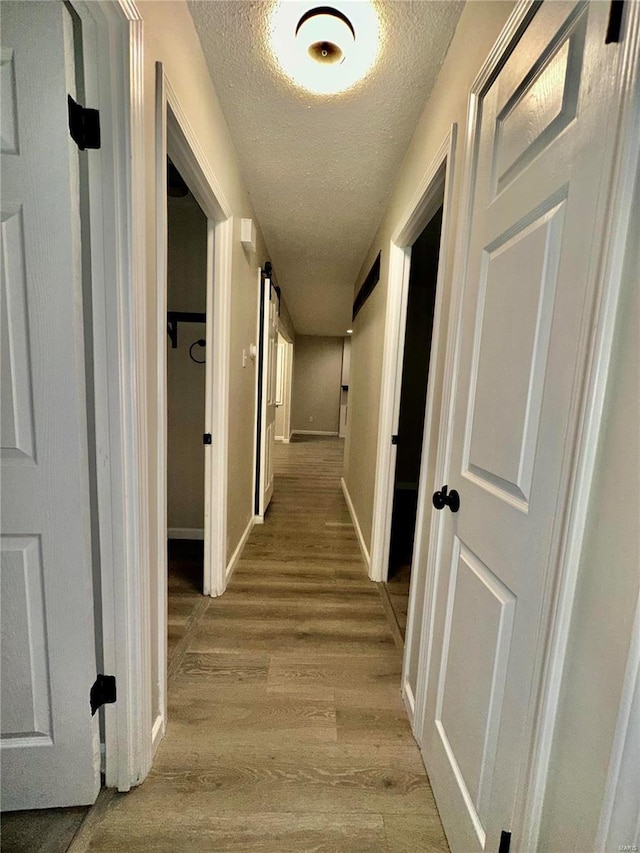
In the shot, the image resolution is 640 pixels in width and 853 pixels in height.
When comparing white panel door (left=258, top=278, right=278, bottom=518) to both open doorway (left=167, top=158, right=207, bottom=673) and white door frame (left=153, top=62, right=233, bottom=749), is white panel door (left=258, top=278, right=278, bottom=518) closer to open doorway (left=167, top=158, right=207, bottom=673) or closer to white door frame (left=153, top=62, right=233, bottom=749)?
open doorway (left=167, top=158, right=207, bottom=673)

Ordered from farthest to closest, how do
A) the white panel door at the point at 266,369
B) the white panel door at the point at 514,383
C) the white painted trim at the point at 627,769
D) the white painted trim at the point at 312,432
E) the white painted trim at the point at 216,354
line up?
the white painted trim at the point at 312,432 < the white panel door at the point at 266,369 < the white painted trim at the point at 216,354 < the white panel door at the point at 514,383 < the white painted trim at the point at 627,769

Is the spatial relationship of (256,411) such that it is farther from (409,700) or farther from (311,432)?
(311,432)

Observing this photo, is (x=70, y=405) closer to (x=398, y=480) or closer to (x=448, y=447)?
(x=448, y=447)

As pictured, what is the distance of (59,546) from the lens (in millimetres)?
943

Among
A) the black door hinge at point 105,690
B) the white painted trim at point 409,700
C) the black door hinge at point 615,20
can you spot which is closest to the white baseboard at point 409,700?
the white painted trim at point 409,700

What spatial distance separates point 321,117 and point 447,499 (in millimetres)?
1813

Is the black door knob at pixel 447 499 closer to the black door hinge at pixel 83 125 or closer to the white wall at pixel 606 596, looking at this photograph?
the white wall at pixel 606 596

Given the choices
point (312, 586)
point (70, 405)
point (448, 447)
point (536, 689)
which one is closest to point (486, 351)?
point (448, 447)

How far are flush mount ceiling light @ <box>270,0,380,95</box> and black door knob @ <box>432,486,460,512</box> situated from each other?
1.59 m

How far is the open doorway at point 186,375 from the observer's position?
246 cm

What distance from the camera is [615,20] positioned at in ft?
1.78

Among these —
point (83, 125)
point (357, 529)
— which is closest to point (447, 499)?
point (83, 125)

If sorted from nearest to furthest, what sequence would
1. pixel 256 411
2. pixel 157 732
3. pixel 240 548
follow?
1. pixel 157 732
2. pixel 240 548
3. pixel 256 411

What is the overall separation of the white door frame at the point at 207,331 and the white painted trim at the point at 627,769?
1186 mm
